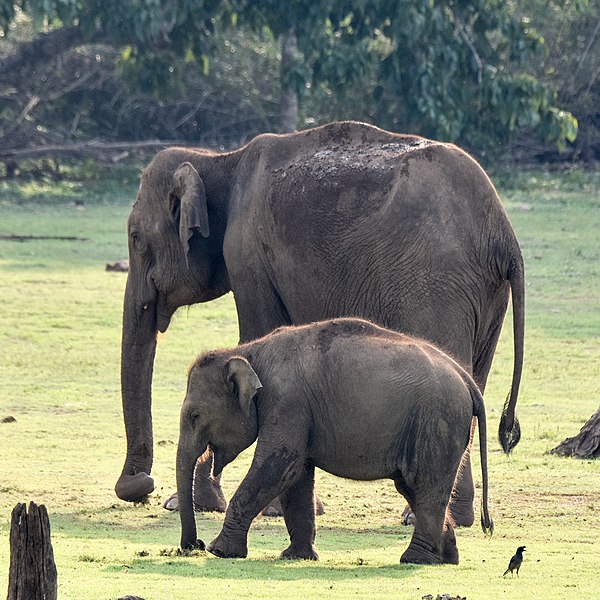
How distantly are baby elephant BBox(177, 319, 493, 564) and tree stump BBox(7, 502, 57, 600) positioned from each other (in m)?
2.17

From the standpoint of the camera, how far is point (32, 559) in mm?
5930

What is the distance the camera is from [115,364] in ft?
48.2

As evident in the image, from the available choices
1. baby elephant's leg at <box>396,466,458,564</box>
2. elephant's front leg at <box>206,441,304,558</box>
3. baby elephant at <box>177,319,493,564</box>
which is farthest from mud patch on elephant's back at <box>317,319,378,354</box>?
baby elephant's leg at <box>396,466,458,564</box>

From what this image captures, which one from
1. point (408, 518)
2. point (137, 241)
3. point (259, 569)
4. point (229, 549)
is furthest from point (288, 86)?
point (259, 569)

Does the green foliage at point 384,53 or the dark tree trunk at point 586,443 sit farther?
the green foliage at point 384,53

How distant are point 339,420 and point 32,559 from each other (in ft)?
8.06

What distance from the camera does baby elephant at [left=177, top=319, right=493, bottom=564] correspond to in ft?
26.2

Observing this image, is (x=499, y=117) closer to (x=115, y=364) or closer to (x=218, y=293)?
(x=115, y=364)

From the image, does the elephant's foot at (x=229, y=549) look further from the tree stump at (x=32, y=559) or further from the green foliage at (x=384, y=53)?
the green foliage at (x=384, y=53)

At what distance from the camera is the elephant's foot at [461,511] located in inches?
365

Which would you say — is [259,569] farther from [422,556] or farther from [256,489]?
[422,556]

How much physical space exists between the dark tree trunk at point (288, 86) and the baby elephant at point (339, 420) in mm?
16803

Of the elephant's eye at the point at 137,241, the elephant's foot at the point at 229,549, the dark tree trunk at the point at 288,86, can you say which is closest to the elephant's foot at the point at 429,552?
the elephant's foot at the point at 229,549

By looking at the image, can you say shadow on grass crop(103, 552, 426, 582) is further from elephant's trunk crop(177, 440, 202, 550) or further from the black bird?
the black bird
